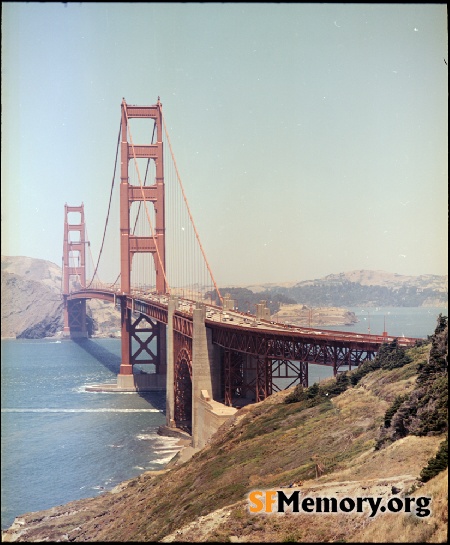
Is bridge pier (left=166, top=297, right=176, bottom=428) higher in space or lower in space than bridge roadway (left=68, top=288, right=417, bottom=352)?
lower

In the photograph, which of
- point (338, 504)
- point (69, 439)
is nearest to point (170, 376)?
point (69, 439)

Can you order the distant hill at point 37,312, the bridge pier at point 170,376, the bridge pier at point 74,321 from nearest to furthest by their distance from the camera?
1. the bridge pier at point 170,376
2. the bridge pier at point 74,321
3. the distant hill at point 37,312

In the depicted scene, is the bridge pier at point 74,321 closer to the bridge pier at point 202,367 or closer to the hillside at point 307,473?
the bridge pier at point 202,367

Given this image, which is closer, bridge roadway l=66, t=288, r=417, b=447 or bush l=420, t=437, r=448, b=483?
bush l=420, t=437, r=448, b=483

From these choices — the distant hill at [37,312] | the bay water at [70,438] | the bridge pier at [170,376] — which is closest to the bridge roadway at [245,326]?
the bridge pier at [170,376]

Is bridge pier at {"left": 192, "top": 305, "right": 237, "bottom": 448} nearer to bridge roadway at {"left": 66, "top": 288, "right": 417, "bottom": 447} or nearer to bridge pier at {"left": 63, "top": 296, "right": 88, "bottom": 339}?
bridge roadway at {"left": 66, "top": 288, "right": 417, "bottom": 447}

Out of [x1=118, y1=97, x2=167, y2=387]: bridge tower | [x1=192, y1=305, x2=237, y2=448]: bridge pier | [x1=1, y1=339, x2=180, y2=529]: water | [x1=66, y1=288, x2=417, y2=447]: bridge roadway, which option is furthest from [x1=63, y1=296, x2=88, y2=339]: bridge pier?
[x1=192, y1=305, x2=237, y2=448]: bridge pier
